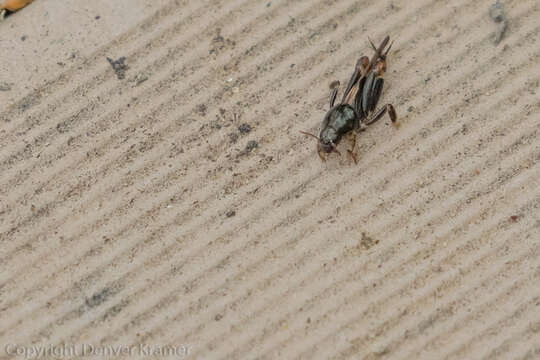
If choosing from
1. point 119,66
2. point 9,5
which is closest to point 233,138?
point 119,66

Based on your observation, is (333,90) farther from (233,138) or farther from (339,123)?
(233,138)

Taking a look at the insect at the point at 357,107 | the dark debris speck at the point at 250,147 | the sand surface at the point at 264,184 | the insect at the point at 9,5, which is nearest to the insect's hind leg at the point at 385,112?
the insect at the point at 357,107

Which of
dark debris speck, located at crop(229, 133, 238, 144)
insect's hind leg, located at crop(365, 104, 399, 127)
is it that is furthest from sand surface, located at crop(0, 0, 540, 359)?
insect's hind leg, located at crop(365, 104, 399, 127)

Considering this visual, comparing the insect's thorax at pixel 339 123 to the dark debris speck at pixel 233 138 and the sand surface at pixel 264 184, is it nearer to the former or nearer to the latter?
the sand surface at pixel 264 184

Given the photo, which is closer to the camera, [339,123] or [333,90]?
[339,123]

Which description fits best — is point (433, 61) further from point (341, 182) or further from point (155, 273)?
point (155, 273)

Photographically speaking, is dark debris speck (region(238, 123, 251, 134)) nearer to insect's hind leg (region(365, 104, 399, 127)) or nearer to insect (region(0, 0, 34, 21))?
insect's hind leg (region(365, 104, 399, 127))
